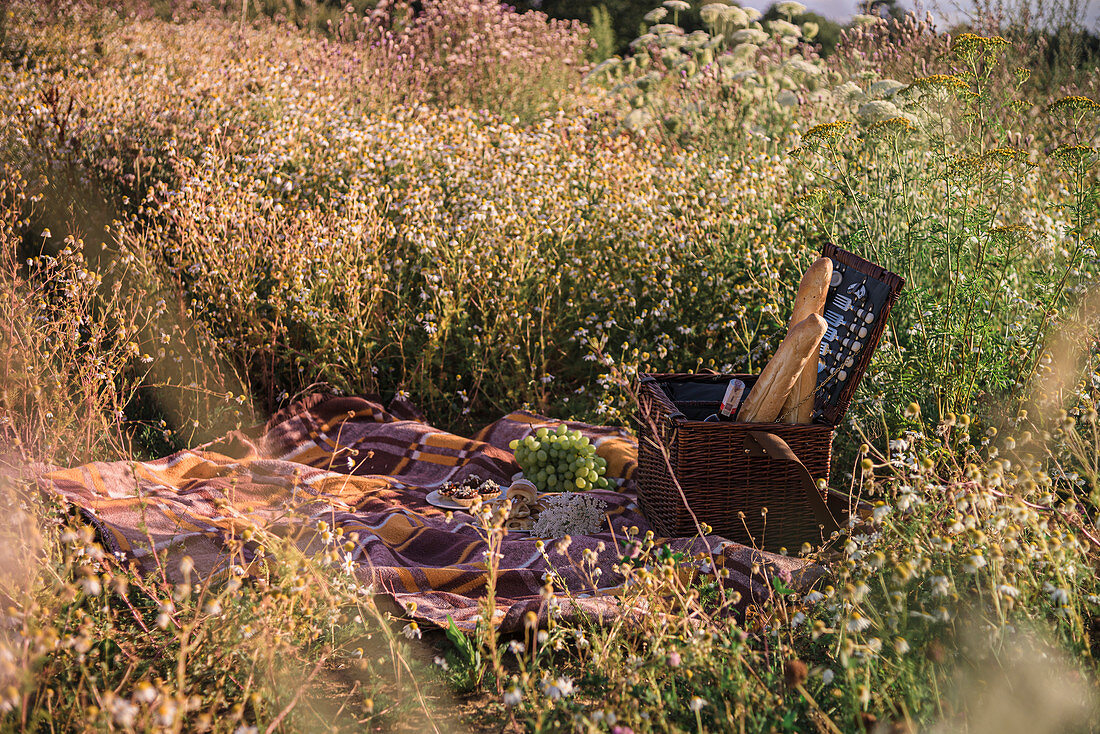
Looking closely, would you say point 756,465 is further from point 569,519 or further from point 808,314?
point 569,519

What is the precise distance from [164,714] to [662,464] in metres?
2.04

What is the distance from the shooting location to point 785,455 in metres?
2.81

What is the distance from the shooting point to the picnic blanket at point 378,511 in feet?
8.30

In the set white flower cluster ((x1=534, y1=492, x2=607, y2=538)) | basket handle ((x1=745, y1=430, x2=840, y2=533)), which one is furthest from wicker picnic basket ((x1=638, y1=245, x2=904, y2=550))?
white flower cluster ((x1=534, y1=492, x2=607, y2=538))

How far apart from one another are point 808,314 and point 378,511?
70.1 inches

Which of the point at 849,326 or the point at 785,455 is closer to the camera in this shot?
the point at 785,455

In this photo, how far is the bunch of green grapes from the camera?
3.55m

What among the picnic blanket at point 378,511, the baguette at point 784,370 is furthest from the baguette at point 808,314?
the picnic blanket at point 378,511

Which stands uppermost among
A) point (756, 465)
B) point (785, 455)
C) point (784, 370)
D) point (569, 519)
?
point (784, 370)

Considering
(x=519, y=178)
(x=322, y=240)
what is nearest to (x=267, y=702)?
(x=322, y=240)


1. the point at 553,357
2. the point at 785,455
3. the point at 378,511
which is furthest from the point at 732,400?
the point at 553,357

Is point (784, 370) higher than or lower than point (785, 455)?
higher

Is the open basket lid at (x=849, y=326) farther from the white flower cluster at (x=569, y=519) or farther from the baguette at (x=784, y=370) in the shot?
the white flower cluster at (x=569, y=519)

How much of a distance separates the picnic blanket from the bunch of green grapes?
133mm
